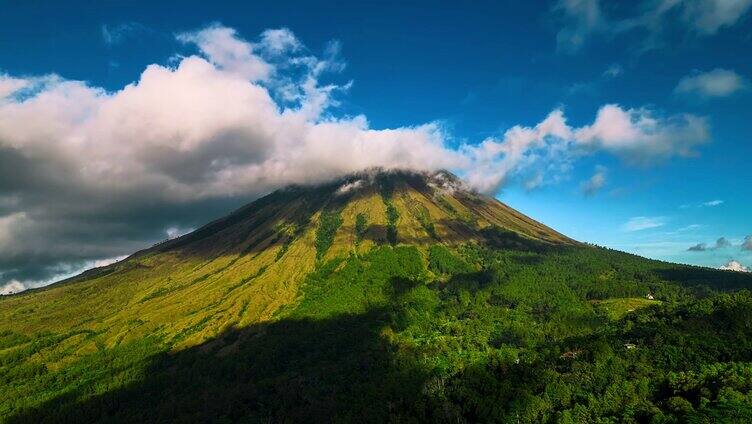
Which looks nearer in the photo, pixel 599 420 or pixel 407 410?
pixel 599 420

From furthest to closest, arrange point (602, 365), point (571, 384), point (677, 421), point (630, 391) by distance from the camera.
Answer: point (602, 365) < point (571, 384) < point (630, 391) < point (677, 421)

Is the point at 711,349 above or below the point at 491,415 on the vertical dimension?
above

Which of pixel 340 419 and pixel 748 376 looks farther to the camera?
pixel 340 419

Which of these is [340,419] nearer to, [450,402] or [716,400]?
[450,402]

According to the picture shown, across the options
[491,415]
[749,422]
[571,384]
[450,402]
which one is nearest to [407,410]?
[450,402]

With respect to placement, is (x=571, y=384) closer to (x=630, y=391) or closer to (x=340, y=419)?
(x=630, y=391)

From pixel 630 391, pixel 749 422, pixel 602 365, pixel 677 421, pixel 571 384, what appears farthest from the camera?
pixel 602 365

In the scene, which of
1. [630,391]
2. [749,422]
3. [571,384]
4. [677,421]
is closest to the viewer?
[749,422]

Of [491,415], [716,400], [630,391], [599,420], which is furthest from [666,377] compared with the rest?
[491,415]

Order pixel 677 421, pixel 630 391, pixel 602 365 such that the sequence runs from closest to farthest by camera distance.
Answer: pixel 677 421
pixel 630 391
pixel 602 365
